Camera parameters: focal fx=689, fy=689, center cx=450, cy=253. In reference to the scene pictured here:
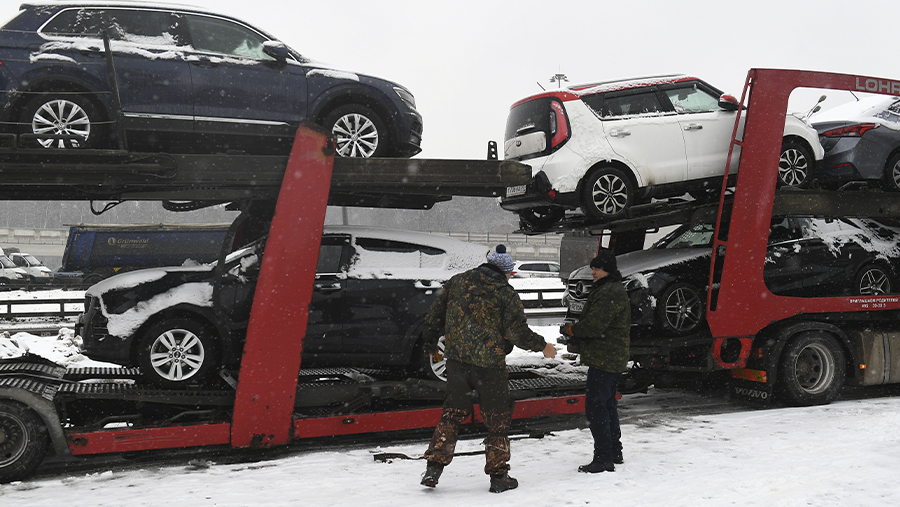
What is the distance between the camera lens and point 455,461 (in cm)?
525

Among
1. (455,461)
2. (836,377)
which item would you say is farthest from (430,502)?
(836,377)

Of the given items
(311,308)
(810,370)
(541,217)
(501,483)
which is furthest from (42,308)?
(810,370)

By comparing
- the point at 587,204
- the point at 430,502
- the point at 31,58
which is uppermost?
the point at 31,58

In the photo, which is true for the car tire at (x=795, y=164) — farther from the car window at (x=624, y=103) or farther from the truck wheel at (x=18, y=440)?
the truck wheel at (x=18, y=440)

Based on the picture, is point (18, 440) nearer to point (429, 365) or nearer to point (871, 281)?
point (429, 365)

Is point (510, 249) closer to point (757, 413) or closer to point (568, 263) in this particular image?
point (568, 263)

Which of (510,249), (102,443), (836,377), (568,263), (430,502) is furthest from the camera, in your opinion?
(510,249)

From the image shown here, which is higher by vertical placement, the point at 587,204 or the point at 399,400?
the point at 587,204

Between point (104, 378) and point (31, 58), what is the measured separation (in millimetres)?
2798

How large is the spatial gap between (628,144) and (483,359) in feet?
10.9

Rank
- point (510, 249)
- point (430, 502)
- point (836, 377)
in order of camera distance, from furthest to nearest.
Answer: point (510, 249) < point (836, 377) < point (430, 502)

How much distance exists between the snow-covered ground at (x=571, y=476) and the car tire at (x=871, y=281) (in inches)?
66.0

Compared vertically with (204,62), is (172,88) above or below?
below

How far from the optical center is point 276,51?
5914 mm
